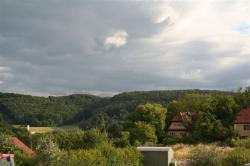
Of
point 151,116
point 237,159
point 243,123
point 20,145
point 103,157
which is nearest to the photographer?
point 103,157

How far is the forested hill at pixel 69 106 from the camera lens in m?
139

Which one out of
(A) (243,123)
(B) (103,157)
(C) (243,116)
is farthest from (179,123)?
(B) (103,157)

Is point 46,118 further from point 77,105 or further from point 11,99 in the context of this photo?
point 77,105

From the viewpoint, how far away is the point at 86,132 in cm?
4328

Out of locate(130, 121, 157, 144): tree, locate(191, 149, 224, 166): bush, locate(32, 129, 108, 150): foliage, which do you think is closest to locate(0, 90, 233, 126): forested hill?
locate(130, 121, 157, 144): tree

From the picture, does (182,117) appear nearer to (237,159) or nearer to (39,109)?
(237,159)

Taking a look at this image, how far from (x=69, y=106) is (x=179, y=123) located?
88.0m

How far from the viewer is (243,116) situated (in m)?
75.2

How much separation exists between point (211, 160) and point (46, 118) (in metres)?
116

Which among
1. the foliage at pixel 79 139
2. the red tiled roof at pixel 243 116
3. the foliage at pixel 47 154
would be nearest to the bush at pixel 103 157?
the foliage at pixel 47 154

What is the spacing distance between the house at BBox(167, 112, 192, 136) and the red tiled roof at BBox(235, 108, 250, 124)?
28.2 ft

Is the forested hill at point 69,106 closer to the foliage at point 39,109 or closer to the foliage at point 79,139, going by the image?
the foliage at point 39,109

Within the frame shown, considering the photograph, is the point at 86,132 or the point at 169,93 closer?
the point at 86,132

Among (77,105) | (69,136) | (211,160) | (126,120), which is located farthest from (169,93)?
(211,160)
